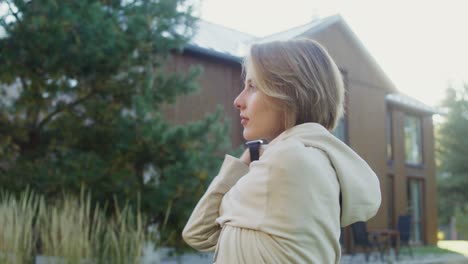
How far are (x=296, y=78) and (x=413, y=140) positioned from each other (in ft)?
57.3

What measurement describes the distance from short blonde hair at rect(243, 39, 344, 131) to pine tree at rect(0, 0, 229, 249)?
4.52 meters

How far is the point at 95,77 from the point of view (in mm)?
6305

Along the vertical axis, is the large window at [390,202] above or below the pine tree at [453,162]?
below

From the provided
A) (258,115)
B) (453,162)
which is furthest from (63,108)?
(453,162)

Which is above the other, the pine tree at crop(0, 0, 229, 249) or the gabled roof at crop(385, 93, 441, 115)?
the gabled roof at crop(385, 93, 441, 115)

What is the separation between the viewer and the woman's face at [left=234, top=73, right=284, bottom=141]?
1214 millimetres

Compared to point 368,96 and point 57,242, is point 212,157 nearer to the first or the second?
point 57,242

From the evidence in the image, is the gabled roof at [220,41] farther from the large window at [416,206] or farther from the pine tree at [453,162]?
the pine tree at [453,162]

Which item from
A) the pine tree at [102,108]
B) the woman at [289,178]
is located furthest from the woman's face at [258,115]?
the pine tree at [102,108]

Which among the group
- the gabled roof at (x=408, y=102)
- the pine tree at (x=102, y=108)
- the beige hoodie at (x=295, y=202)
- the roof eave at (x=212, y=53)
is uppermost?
the gabled roof at (x=408, y=102)

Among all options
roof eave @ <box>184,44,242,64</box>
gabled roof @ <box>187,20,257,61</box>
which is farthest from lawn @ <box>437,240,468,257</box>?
roof eave @ <box>184,44,242,64</box>

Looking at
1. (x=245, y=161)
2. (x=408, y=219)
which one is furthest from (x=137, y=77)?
(x=408, y=219)

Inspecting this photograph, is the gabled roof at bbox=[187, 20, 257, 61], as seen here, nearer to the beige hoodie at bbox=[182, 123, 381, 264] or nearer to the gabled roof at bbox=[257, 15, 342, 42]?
the gabled roof at bbox=[257, 15, 342, 42]

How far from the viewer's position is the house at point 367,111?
1112cm
